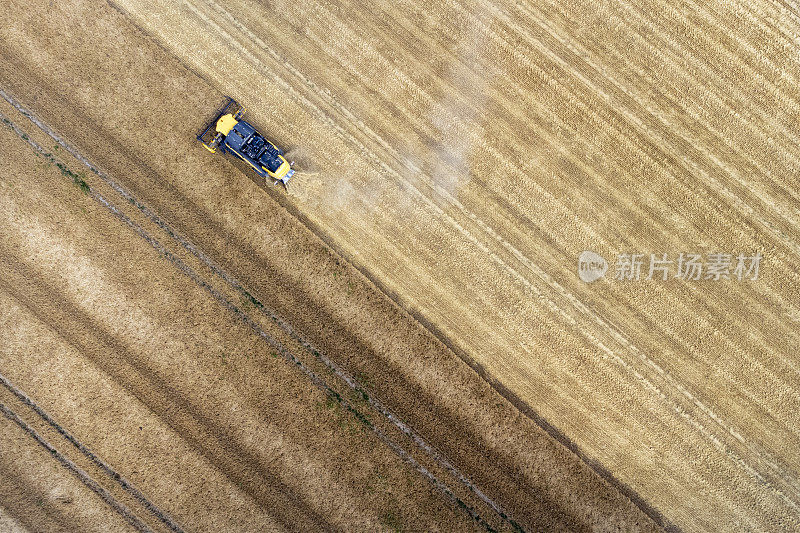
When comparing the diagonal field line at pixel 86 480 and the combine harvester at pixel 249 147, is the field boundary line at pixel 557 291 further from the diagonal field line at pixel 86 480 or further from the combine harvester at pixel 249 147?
the diagonal field line at pixel 86 480

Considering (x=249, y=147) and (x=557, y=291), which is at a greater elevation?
(x=557, y=291)

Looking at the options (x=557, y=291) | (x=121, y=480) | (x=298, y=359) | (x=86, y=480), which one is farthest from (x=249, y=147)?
(x=86, y=480)

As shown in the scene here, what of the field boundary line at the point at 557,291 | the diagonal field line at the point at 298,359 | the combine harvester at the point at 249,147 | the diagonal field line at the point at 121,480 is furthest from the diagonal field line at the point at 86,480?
the field boundary line at the point at 557,291

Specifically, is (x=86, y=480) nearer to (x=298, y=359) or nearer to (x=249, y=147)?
(x=298, y=359)

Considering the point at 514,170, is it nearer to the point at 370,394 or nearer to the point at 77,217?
the point at 370,394

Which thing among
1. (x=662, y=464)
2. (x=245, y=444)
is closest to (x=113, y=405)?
(x=245, y=444)

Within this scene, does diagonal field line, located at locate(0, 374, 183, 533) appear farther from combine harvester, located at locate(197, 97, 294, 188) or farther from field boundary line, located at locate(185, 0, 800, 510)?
field boundary line, located at locate(185, 0, 800, 510)
